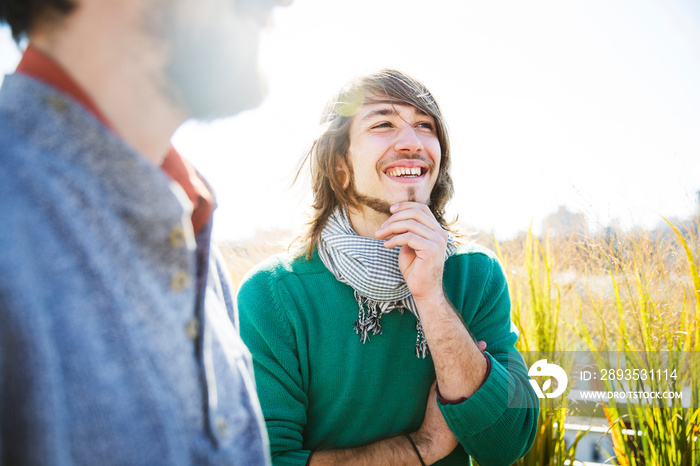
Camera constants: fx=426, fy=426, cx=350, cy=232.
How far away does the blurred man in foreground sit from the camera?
20.4 inches

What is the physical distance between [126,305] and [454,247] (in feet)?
5.06

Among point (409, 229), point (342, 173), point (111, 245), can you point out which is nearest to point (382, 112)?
point (342, 173)

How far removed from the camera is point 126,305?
1.98 feet

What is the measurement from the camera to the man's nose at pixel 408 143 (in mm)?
1828

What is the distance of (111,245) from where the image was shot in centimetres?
61

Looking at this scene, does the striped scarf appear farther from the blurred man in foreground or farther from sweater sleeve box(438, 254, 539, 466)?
the blurred man in foreground

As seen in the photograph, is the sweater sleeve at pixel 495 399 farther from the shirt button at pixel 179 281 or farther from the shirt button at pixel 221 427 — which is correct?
the shirt button at pixel 179 281

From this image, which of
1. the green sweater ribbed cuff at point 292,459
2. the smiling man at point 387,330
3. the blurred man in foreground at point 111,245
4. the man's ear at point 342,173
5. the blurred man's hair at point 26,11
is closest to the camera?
the blurred man in foreground at point 111,245

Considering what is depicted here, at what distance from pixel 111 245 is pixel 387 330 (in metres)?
1.24

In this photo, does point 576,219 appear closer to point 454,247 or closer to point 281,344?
point 454,247

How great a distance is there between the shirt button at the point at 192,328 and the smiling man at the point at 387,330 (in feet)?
2.76

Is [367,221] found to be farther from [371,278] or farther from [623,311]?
[623,311]

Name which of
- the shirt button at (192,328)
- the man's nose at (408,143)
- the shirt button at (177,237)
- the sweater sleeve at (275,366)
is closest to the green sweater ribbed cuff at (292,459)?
the sweater sleeve at (275,366)

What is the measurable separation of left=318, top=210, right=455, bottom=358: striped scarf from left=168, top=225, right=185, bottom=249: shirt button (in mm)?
1030
